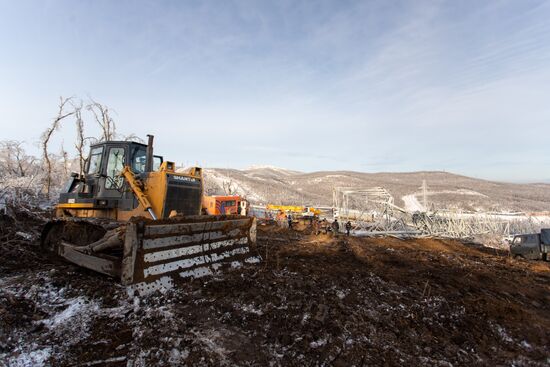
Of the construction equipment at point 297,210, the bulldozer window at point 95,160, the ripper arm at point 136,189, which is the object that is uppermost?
the bulldozer window at point 95,160

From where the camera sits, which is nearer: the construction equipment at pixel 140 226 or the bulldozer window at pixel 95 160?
the construction equipment at pixel 140 226

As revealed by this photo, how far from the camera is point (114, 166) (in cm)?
746

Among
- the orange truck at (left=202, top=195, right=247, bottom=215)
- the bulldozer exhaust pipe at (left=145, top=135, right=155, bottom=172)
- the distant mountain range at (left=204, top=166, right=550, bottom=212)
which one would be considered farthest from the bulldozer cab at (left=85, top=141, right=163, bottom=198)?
the distant mountain range at (left=204, top=166, right=550, bottom=212)

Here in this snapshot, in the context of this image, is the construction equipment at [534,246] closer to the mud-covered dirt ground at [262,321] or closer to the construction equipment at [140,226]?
the mud-covered dirt ground at [262,321]

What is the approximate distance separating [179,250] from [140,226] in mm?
876

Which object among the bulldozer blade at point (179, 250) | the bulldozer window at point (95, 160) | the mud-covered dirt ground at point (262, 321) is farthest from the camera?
the bulldozer window at point (95, 160)

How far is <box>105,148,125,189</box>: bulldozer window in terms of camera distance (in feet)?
24.2

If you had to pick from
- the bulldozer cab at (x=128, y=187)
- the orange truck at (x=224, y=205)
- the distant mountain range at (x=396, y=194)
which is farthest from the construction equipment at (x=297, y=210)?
the distant mountain range at (x=396, y=194)

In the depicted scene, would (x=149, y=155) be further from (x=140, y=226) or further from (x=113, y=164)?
(x=140, y=226)

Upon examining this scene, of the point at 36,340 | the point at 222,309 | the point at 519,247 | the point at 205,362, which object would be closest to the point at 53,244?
the point at 36,340

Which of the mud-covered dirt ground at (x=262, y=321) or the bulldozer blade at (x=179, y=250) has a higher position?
the bulldozer blade at (x=179, y=250)

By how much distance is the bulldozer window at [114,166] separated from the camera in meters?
7.37

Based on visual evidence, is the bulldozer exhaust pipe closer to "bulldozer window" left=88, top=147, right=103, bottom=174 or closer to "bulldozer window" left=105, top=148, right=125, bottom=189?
"bulldozer window" left=105, top=148, right=125, bottom=189

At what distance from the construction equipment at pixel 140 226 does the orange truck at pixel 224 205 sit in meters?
15.8
